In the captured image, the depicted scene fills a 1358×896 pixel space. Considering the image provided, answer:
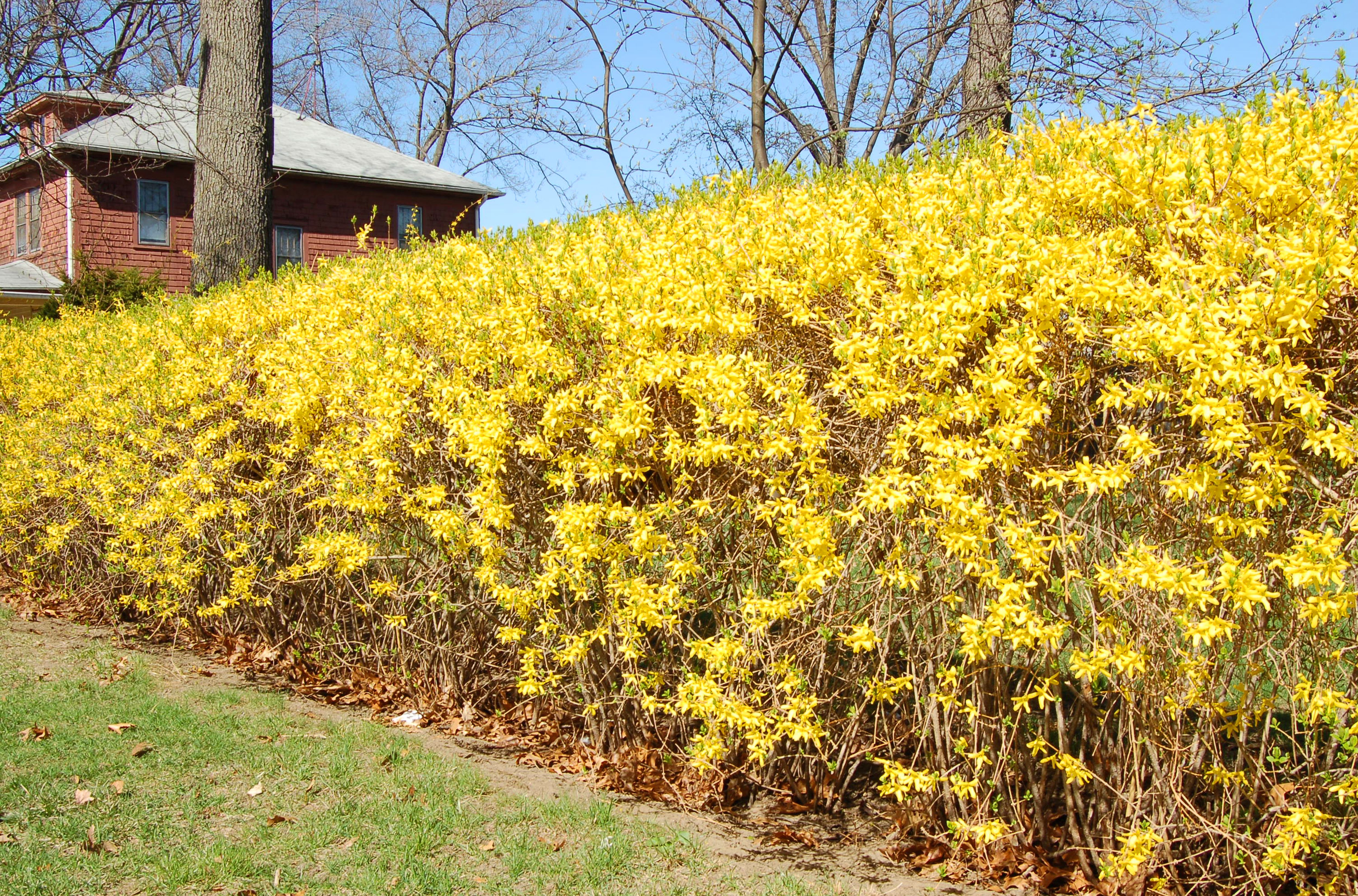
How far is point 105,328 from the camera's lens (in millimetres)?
7078

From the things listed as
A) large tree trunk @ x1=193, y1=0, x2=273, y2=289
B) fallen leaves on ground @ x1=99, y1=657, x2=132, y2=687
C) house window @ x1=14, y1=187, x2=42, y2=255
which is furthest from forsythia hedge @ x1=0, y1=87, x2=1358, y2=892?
house window @ x1=14, y1=187, x2=42, y2=255

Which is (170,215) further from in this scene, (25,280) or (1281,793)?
(1281,793)

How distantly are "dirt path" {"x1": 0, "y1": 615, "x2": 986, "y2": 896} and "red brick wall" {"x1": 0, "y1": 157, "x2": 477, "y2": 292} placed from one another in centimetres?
1464

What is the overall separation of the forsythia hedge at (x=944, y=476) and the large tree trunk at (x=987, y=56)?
6768 mm

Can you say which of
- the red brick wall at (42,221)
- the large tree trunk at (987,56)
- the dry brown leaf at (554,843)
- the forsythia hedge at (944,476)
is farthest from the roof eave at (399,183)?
the dry brown leaf at (554,843)

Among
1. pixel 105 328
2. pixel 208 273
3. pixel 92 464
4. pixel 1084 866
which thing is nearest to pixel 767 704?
pixel 1084 866

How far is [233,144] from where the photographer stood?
354 inches

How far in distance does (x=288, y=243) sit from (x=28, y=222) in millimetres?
5799

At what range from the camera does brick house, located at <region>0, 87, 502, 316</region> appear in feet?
68.2

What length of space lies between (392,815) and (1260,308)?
3.15 meters

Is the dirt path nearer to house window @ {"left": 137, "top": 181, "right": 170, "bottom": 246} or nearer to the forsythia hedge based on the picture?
the forsythia hedge

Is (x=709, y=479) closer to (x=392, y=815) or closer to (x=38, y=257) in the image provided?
(x=392, y=815)

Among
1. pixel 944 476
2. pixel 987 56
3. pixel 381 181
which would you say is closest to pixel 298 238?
pixel 381 181

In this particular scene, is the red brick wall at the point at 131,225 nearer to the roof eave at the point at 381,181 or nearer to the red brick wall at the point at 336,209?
the roof eave at the point at 381,181
